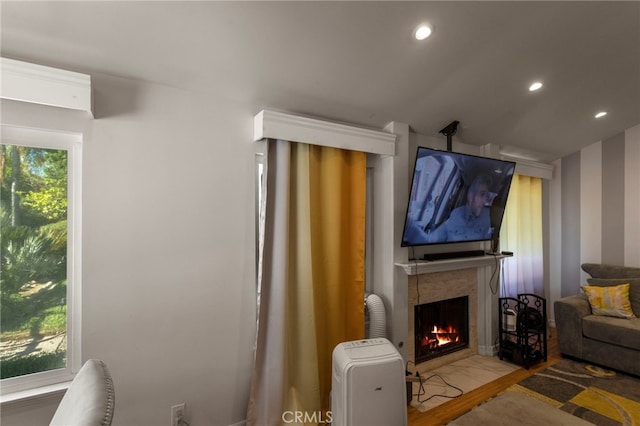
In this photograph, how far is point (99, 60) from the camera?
1522 mm

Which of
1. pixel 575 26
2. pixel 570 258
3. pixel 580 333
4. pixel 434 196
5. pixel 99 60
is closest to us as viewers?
pixel 99 60

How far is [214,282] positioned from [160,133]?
0.96 m

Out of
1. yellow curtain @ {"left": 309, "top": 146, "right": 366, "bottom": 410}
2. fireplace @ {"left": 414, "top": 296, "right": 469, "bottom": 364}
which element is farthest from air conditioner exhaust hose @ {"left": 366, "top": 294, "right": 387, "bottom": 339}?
fireplace @ {"left": 414, "top": 296, "right": 469, "bottom": 364}

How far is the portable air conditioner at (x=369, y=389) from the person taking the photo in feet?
5.44

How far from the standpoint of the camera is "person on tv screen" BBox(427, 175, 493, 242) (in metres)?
2.65

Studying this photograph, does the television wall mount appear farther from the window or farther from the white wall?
the window

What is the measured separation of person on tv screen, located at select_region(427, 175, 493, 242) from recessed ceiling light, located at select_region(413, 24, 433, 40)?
4.80ft

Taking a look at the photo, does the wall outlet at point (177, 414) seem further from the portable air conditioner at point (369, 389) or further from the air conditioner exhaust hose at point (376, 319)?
the air conditioner exhaust hose at point (376, 319)

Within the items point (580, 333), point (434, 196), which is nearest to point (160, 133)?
point (434, 196)

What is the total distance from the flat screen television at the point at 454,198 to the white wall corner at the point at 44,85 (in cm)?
212

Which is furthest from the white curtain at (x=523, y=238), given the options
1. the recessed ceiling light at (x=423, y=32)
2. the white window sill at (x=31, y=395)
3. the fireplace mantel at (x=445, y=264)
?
the white window sill at (x=31, y=395)

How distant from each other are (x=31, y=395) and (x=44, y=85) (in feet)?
4.95

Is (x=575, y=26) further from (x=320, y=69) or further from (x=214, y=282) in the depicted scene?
(x=214, y=282)

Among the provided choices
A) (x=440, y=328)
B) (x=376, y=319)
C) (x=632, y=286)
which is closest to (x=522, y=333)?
(x=440, y=328)
